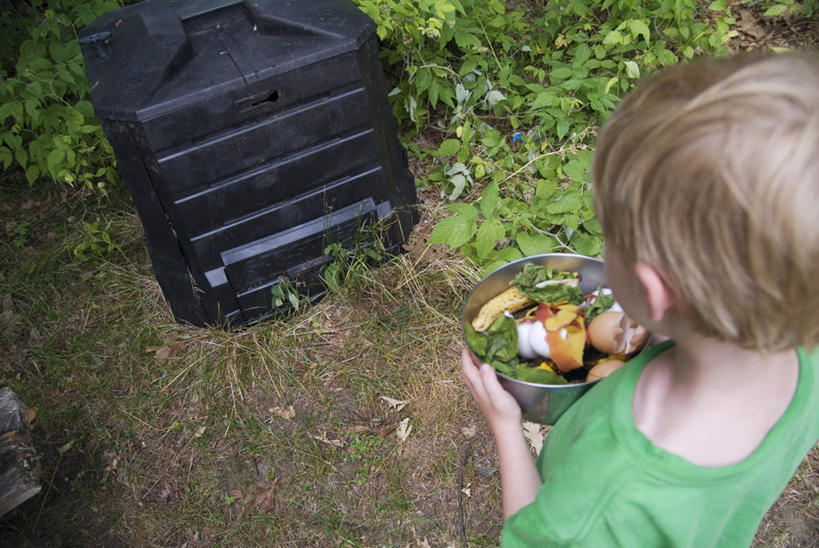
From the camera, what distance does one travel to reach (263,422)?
2535 millimetres

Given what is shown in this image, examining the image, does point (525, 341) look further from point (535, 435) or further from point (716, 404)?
point (535, 435)

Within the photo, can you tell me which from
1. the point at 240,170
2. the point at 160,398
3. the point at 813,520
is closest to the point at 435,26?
the point at 240,170

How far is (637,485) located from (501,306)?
747 mm

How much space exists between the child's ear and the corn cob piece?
752 mm

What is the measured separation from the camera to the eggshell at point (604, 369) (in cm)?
139

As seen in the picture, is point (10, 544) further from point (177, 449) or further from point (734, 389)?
point (734, 389)

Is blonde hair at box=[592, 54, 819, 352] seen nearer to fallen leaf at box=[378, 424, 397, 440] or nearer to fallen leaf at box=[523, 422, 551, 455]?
fallen leaf at box=[523, 422, 551, 455]

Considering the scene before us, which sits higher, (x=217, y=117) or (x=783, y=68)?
(x=783, y=68)

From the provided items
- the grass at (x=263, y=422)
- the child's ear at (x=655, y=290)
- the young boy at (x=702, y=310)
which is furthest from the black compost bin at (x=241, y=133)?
the child's ear at (x=655, y=290)

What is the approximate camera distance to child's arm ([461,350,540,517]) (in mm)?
1329

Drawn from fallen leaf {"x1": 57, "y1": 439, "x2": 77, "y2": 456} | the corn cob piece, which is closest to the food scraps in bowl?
the corn cob piece

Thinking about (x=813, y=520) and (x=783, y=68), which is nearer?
(x=783, y=68)

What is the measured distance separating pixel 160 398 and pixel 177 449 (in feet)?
0.78

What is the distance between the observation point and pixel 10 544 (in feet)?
7.67
